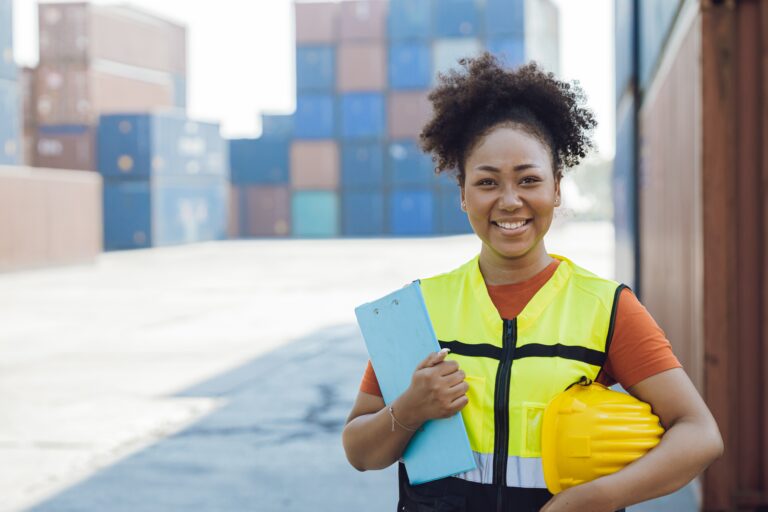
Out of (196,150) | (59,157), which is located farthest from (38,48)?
(196,150)

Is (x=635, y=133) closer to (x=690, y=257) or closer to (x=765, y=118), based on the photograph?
(x=690, y=257)

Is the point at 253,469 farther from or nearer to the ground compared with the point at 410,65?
nearer to the ground

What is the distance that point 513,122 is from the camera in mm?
1875

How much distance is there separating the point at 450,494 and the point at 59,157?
35110 millimetres

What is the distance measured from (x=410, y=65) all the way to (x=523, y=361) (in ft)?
137

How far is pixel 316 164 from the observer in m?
44.7

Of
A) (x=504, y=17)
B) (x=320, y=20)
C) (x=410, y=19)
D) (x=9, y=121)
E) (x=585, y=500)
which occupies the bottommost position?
(x=585, y=500)

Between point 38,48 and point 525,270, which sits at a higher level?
point 38,48

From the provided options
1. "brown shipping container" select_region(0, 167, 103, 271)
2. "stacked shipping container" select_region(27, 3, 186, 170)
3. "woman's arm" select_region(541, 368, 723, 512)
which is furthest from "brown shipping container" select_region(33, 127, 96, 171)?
"woman's arm" select_region(541, 368, 723, 512)

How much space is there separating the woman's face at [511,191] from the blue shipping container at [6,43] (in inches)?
889

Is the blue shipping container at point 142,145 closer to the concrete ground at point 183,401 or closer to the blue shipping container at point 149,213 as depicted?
the blue shipping container at point 149,213

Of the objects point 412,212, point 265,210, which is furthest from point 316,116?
point 412,212

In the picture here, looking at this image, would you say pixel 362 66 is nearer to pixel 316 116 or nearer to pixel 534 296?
pixel 316 116

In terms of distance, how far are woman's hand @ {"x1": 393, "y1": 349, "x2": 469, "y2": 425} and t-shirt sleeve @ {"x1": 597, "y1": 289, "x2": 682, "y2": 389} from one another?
0.28 m
